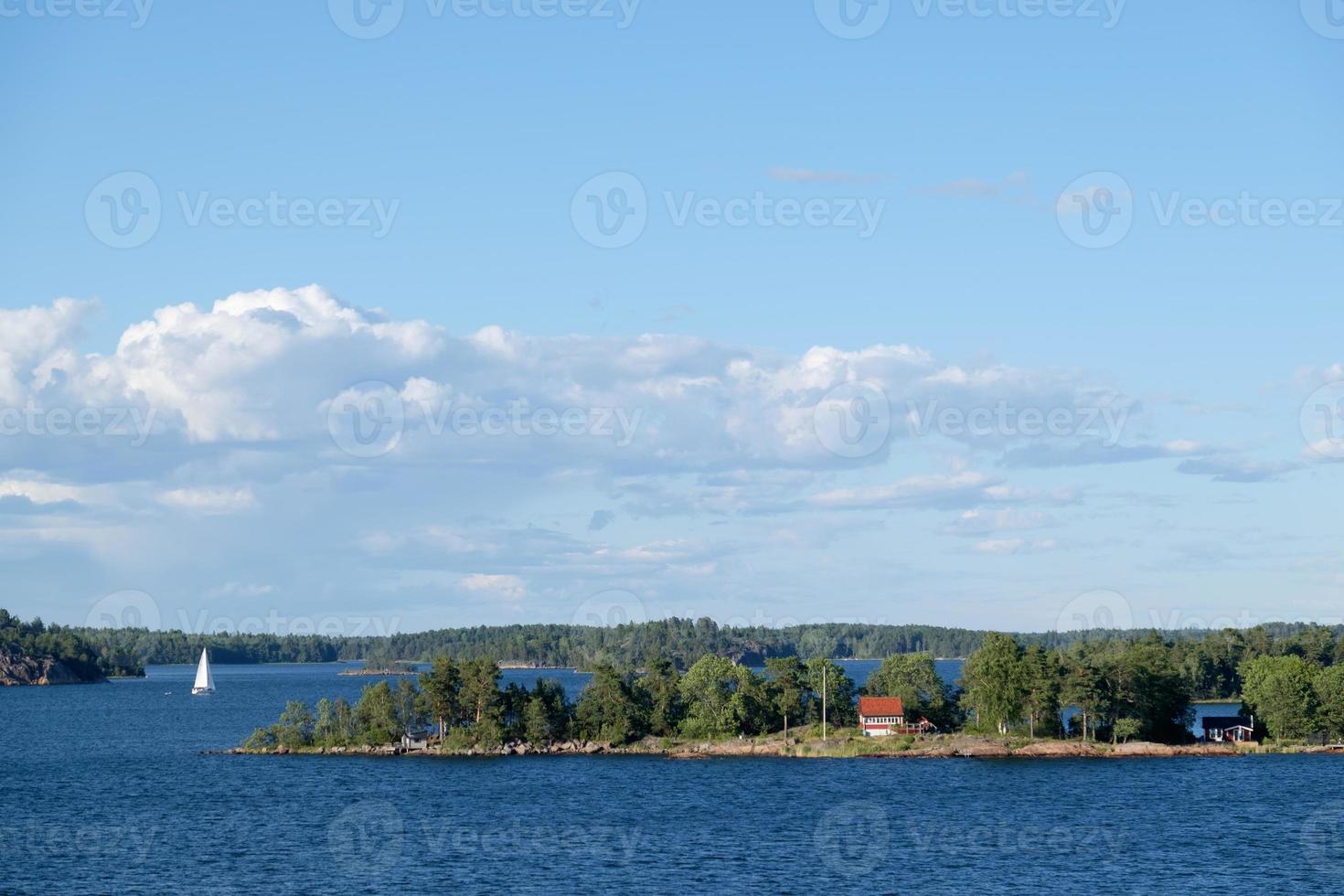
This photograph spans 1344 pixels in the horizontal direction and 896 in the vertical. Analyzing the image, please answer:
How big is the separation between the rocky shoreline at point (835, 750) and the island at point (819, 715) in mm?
148

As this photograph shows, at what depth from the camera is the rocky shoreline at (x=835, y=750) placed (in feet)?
416

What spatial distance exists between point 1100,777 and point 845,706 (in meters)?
32.6

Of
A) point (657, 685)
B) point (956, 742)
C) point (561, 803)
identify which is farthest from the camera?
point (657, 685)

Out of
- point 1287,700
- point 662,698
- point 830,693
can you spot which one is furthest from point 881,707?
point 1287,700

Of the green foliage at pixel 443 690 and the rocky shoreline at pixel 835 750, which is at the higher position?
the green foliage at pixel 443 690

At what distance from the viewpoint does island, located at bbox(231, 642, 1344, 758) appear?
12875cm

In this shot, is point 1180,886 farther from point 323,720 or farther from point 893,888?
point 323,720

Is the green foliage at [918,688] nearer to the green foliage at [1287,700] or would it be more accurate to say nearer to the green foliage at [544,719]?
the green foliage at [1287,700]

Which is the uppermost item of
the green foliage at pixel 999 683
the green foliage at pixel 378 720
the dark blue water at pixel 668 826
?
the green foliage at pixel 999 683

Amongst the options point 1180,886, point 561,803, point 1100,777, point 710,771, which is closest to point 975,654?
point 1100,777

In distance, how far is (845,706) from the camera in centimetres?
14162

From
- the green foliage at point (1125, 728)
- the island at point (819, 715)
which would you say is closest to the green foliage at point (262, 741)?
the island at point (819, 715)

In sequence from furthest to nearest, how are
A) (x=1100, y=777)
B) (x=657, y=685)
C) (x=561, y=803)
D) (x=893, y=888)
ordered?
1. (x=657, y=685)
2. (x=1100, y=777)
3. (x=561, y=803)
4. (x=893, y=888)

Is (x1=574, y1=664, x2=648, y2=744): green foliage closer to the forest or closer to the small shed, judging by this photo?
the forest
